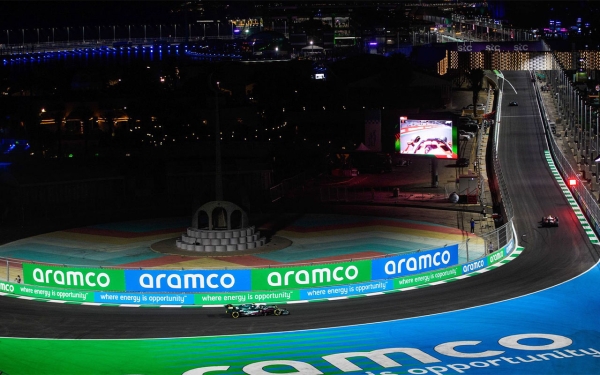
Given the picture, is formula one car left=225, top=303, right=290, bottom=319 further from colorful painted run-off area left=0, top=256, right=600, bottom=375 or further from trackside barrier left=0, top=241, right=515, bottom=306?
colorful painted run-off area left=0, top=256, right=600, bottom=375

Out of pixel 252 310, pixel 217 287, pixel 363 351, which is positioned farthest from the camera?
pixel 217 287

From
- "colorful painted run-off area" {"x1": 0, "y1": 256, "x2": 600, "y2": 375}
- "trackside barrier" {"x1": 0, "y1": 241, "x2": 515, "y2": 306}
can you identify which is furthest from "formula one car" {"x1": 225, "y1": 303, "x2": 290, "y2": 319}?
"colorful painted run-off area" {"x1": 0, "y1": 256, "x2": 600, "y2": 375}

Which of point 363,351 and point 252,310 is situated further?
point 252,310

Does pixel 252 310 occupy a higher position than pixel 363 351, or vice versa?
pixel 252 310

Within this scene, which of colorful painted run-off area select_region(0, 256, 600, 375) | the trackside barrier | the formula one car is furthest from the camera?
the trackside barrier

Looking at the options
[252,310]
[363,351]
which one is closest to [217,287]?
[252,310]

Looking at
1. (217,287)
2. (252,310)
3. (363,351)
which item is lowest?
(363,351)

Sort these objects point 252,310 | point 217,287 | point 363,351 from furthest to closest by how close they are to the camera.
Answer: point 217,287, point 252,310, point 363,351

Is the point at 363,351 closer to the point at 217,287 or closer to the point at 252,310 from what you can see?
the point at 252,310

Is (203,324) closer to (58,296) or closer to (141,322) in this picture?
(141,322)

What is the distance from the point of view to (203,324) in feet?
146

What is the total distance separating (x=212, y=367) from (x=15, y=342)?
9674mm

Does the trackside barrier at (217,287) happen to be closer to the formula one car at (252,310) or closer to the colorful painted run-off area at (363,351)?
the formula one car at (252,310)

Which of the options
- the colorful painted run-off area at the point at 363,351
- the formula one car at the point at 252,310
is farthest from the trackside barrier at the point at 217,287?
the colorful painted run-off area at the point at 363,351
